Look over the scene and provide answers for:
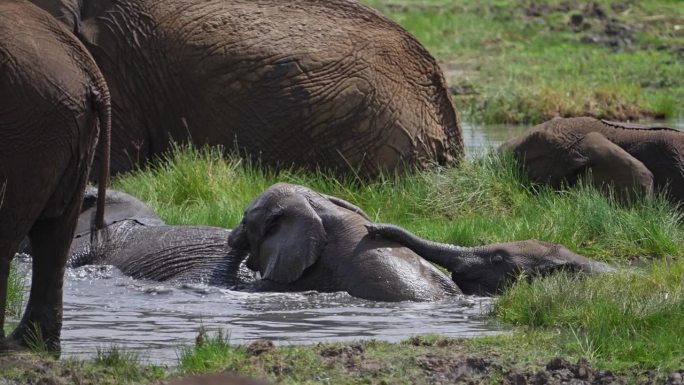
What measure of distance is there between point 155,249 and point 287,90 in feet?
8.73

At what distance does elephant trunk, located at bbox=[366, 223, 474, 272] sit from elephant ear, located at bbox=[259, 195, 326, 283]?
31cm

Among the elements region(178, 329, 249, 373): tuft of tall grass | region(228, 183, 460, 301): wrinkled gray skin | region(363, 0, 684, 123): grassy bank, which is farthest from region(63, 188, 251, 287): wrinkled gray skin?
region(363, 0, 684, 123): grassy bank

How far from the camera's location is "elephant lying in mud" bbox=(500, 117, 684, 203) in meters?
11.4

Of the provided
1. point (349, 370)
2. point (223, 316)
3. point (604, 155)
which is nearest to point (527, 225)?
point (604, 155)

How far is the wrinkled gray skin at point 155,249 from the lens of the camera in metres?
9.53

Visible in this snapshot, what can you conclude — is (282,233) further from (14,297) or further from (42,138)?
(42,138)

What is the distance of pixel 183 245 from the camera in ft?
31.8

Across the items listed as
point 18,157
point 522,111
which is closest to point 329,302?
point 18,157

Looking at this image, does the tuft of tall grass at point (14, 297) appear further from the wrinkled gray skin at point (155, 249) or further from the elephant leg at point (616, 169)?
the elephant leg at point (616, 169)

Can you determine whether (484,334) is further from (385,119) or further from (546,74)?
(546,74)

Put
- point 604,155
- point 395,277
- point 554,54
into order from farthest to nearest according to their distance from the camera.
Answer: point 554,54 → point 604,155 → point 395,277

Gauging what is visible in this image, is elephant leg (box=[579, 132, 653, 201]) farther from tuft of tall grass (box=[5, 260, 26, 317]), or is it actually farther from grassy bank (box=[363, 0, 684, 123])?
grassy bank (box=[363, 0, 684, 123])

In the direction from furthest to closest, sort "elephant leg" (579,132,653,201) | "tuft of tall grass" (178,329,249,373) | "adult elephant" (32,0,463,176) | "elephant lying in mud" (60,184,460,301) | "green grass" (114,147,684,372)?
"adult elephant" (32,0,463,176) → "elephant leg" (579,132,653,201) → "elephant lying in mud" (60,184,460,301) → "green grass" (114,147,684,372) → "tuft of tall grass" (178,329,249,373)

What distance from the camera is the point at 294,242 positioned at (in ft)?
29.5
